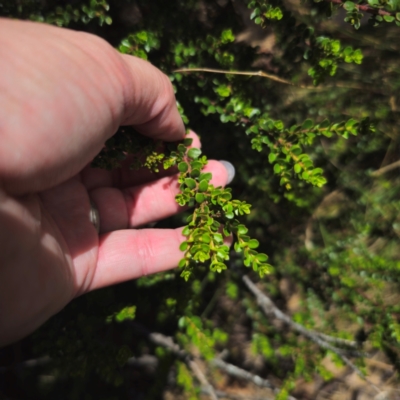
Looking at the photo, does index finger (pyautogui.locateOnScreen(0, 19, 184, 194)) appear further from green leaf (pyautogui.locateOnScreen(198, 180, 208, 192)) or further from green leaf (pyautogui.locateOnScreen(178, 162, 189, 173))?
green leaf (pyautogui.locateOnScreen(198, 180, 208, 192))

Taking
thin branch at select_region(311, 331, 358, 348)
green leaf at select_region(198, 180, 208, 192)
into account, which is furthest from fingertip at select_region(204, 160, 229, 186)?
thin branch at select_region(311, 331, 358, 348)

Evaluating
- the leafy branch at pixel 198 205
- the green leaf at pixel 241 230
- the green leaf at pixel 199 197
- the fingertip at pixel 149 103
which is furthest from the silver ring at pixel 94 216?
the green leaf at pixel 241 230

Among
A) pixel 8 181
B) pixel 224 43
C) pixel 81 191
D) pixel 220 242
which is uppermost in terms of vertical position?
pixel 224 43

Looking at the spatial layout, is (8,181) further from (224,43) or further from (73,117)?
(224,43)

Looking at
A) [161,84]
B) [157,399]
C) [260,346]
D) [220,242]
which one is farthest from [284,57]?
[157,399]

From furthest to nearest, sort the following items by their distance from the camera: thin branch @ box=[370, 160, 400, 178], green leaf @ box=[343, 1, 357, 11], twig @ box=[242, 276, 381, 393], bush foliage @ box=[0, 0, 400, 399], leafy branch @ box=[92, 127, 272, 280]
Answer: thin branch @ box=[370, 160, 400, 178] → twig @ box=[242, 276, 381, 393] → bush foliage @ box=[0, 0, 400, 399] → green leaf @ box=[343, 1, 357, 11] → leafy branch @ box=[92, 127, 272, 280]

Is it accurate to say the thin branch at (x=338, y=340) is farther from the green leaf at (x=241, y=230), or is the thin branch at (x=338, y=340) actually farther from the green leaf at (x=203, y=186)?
the green leaf at (x=203, y=186)
